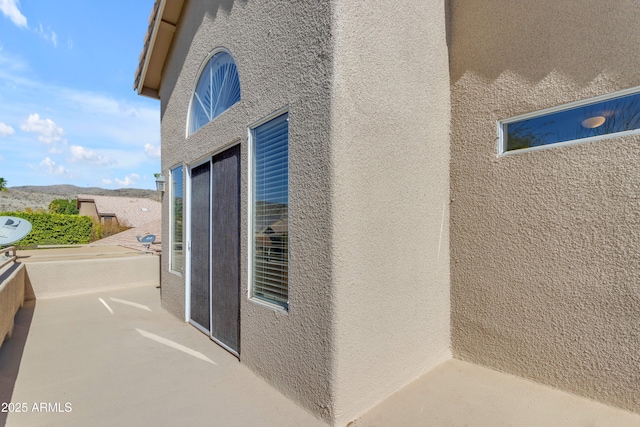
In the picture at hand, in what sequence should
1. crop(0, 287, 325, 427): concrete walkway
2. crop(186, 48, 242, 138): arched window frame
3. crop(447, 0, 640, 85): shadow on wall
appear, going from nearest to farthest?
crop(447, 0, 640, 85): shadow on wall
crop(0, 287, 325, 427): concrete walkway
crop(186, 48, 242, 138): arched window frame

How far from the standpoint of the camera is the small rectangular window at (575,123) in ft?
9.86

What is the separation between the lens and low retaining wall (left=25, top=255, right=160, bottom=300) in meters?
8.58

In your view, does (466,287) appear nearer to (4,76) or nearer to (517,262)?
(517,262)

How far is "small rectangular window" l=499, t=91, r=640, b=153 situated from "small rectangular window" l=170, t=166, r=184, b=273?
238 inches

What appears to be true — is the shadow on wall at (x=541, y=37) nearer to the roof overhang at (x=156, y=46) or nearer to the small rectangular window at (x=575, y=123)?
the small rectangular window at (x=575, y=123)

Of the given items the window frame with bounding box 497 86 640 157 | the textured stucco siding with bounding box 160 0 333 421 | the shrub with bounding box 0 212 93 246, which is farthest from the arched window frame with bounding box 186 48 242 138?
the shrub with bounding box 0 212 93 246

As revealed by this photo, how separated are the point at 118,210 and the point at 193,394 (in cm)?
4056

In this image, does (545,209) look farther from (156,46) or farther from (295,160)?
(156,46)

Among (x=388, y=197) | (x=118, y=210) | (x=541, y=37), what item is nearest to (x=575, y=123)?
(x=541, y=37)

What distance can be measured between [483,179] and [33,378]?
6.53 metres

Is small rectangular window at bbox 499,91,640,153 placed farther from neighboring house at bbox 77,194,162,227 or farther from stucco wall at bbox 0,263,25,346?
neighboring house at bbox 77,194,162,227

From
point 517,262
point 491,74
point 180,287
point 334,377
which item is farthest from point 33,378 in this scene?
point 491,74

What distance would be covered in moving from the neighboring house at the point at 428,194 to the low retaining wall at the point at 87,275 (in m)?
7.20

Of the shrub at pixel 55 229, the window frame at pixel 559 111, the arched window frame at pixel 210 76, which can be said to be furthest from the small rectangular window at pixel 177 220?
the shrub at pixel 55 229
